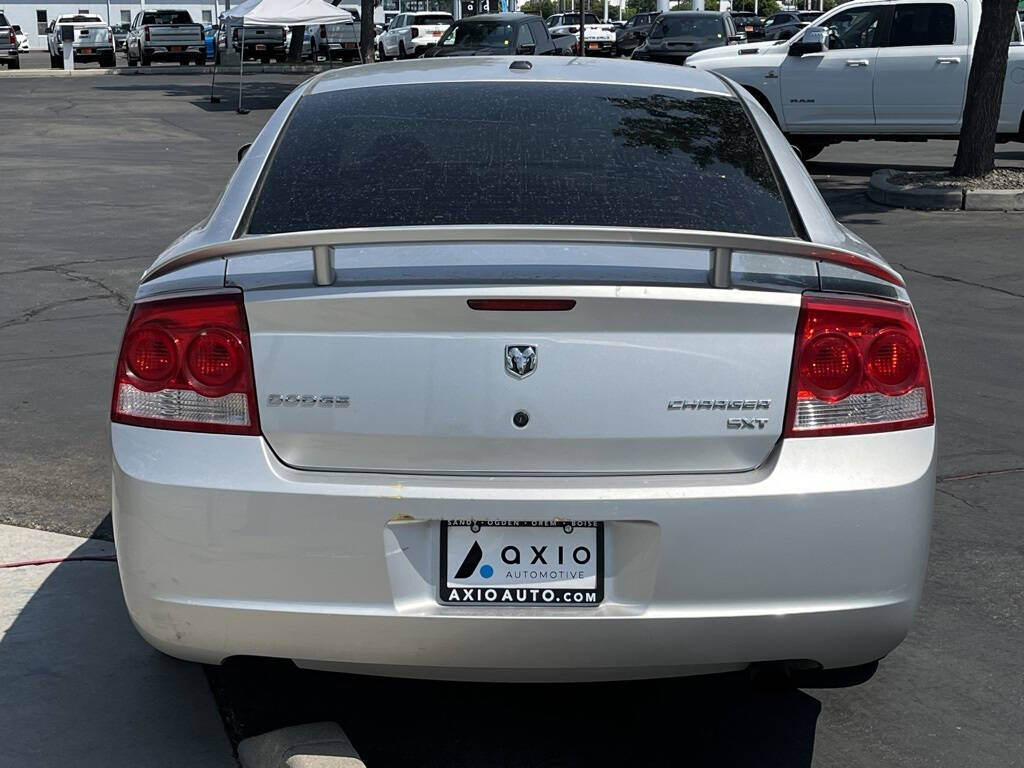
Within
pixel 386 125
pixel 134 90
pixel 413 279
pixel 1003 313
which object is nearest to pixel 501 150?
pixel 386 125

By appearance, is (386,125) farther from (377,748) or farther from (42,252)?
(42,252)

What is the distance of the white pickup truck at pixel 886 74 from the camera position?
52.8 ft

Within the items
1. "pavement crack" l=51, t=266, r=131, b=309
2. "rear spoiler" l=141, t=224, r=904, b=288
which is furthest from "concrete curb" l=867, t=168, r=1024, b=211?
"rear spoiler" l=141, t=224, r=904, b=288

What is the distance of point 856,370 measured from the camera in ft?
10.2

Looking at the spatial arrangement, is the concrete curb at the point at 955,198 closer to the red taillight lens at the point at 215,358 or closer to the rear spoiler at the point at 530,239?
the rear spoiler at the point at 530,239

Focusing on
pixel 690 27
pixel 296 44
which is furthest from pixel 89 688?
pixel 296 44

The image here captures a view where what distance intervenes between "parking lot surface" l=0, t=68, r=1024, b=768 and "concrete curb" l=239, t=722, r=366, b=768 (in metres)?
0.22

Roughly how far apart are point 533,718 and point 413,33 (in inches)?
1814

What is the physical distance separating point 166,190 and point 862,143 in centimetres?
1104

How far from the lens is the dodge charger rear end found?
→ 2943 millimetres

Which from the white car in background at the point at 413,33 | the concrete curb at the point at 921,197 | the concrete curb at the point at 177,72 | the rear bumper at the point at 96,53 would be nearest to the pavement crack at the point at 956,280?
the concrete curb at the point at 921,197

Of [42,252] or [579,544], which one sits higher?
[579,544]

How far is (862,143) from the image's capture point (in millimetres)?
21234

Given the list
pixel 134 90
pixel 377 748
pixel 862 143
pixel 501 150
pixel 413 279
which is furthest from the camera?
pixel 134 90
